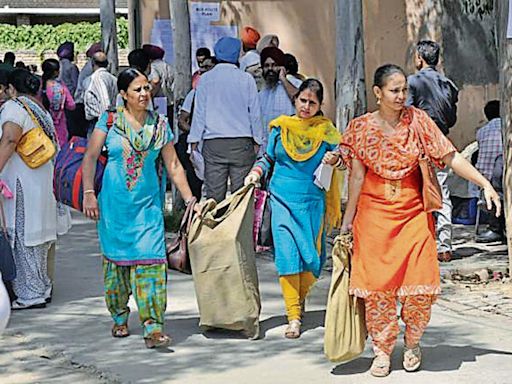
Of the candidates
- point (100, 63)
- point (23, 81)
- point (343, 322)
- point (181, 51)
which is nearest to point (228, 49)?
point (23, 81)

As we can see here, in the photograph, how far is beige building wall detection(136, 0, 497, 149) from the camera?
1560cm

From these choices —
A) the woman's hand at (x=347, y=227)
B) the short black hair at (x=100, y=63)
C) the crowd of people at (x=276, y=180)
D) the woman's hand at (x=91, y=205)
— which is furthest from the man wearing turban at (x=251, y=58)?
the woman's hand at (x=347, y=227)

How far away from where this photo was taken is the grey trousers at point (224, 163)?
9945 millimetres

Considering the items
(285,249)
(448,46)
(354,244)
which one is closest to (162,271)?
(285,249)

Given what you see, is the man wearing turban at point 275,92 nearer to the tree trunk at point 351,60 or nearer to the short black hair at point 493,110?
the tree trunk at point 351,60

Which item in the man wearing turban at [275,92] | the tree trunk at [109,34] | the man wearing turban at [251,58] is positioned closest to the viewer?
the man wearing turban at [275,92]

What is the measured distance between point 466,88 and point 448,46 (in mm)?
721

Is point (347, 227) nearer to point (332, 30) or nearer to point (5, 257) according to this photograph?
point (5, 257)

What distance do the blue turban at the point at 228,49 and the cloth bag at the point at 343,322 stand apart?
343cm

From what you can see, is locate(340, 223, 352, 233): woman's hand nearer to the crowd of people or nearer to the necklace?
the crowd of people

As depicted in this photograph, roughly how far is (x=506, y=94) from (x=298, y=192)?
2146 millimetres

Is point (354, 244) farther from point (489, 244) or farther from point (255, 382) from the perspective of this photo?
point (489, 244)

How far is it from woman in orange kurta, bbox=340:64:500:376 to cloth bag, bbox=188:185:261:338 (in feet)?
3.53

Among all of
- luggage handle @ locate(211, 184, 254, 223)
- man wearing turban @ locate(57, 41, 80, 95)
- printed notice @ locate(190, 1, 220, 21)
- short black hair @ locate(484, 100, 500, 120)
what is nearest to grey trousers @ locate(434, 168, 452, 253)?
short black hair @ locate(484, 100, 500, 120)
